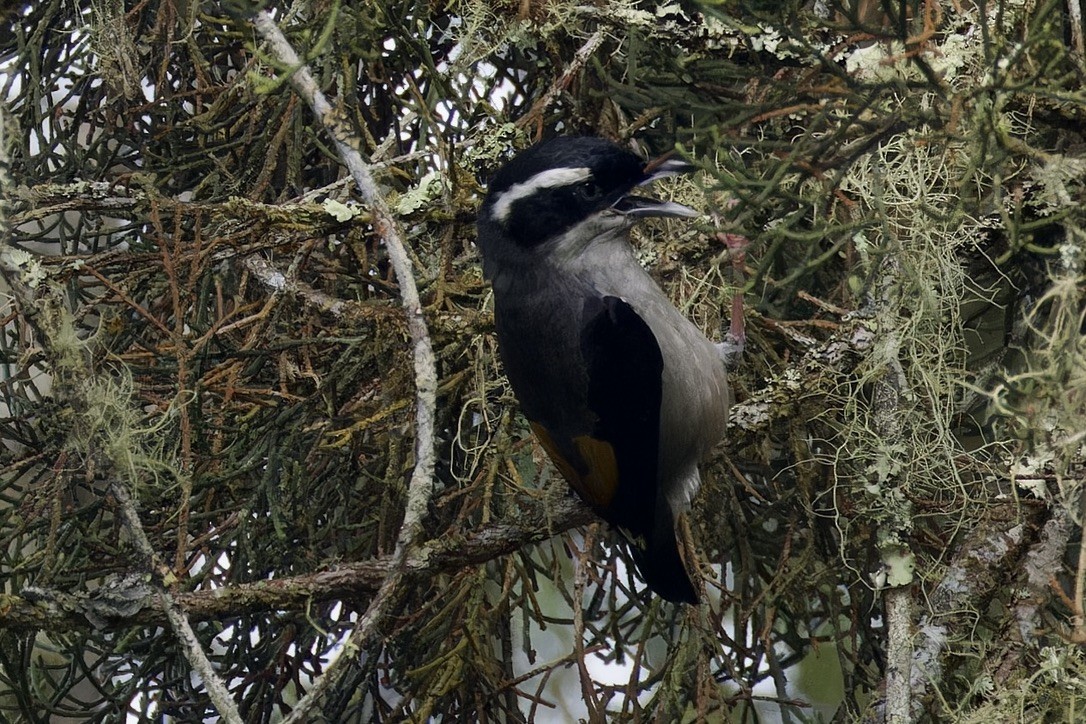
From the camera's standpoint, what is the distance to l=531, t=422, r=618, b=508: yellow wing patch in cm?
306

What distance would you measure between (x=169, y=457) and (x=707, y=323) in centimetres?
154

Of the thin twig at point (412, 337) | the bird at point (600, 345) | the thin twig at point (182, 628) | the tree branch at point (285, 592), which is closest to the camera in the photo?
the thin twig at point (182, 628)

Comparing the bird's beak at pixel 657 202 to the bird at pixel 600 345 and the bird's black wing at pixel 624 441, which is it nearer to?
the bird at pixel 600 345

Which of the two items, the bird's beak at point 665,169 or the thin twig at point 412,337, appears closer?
the thin twig at point 412,337

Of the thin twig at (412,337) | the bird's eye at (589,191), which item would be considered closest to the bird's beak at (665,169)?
the bird's eye at (589,191)

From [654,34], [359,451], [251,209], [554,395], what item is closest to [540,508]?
[554,395]

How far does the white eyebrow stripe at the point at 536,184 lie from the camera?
296 centimetres

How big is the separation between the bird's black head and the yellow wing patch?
1.74 feet

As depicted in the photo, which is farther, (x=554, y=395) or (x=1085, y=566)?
(x=554, y=395)

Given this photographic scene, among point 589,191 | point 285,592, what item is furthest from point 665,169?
point 285,592

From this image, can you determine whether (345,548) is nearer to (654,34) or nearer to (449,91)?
(449,91)

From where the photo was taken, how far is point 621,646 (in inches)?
138

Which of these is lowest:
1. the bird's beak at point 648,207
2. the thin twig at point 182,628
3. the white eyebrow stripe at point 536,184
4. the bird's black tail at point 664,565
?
the bird's black tail at point 664,565

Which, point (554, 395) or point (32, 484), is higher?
point (32, 484)
